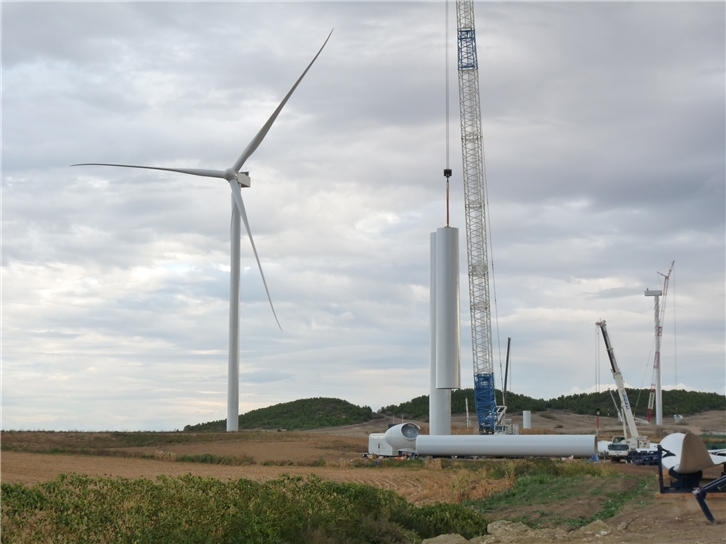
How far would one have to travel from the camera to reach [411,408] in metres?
103

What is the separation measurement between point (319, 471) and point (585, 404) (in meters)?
68.2

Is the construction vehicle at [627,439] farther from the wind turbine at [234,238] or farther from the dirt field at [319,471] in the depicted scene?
the wind turbine at [234,238]

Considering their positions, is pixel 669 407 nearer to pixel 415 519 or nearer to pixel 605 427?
pixel 605 427

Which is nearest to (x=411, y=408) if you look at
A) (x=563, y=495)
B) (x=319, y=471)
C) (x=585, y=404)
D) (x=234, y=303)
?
(x=585, y=404)

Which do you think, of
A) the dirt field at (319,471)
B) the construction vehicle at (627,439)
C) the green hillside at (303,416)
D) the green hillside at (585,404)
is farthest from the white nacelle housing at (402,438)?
the green hillside at (585,404)

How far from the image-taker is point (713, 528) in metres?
16.9

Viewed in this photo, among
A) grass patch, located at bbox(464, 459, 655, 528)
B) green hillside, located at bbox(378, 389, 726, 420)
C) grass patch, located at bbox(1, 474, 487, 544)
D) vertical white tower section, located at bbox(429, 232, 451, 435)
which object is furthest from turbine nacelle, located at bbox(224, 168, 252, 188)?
green hillside, located at bbox(378, 389, 726, 420)

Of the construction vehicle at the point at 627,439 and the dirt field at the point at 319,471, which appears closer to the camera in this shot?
the dirt field at the point at 319,471

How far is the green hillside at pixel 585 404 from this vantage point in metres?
96.9

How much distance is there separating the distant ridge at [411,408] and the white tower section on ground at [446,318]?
44.0m

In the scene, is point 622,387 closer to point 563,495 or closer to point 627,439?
point 627,439

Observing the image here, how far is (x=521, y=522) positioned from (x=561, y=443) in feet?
71.2

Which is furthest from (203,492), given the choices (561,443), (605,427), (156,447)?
(605,427)

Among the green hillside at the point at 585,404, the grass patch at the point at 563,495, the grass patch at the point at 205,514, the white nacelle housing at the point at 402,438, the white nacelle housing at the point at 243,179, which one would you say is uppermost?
the white nacelle housing at the point at 243,179
